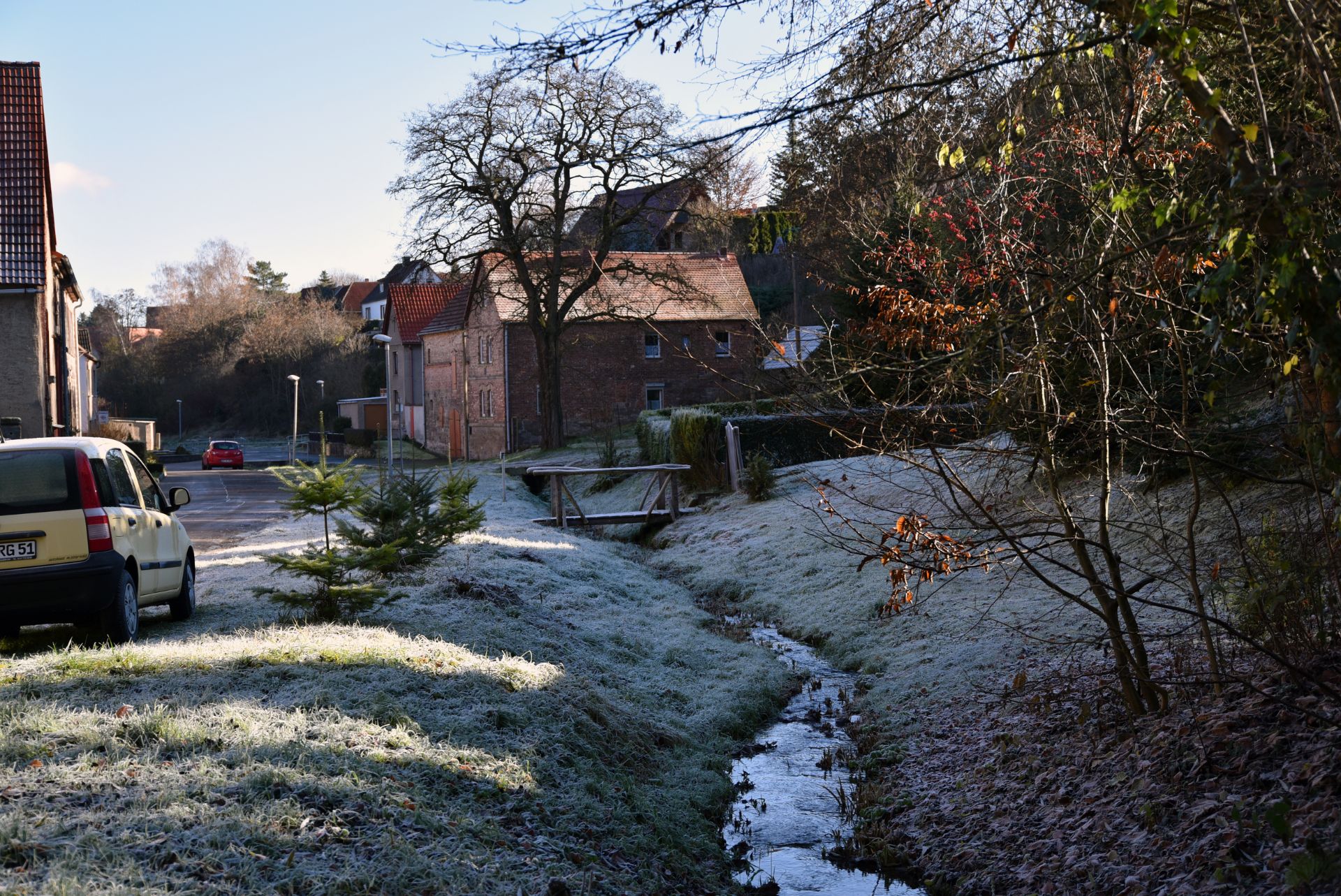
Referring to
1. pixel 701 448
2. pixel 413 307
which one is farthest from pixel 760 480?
pixel 413 307

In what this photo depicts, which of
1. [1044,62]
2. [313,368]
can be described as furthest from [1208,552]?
[313,368]

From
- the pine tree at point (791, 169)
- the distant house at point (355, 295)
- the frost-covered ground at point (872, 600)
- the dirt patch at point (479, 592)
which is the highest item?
the distant house at point (355, 295)

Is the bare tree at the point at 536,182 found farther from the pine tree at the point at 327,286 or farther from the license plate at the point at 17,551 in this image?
the pine tree at the point at 327,286

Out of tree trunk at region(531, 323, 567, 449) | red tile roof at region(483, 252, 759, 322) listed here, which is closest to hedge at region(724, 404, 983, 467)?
red tile roof at region(483, 252, 759, 322)

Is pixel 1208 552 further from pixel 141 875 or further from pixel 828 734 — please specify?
pixel 141 875

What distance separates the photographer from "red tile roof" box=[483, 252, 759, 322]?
4000 centimetres

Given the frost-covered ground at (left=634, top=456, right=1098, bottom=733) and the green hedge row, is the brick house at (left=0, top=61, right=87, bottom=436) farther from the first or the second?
the frost-covered ground at (left=634, top=456, right=1098, bottom=733)

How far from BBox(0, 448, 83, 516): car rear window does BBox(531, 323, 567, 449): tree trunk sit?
33282 mm

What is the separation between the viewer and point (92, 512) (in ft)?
30.6

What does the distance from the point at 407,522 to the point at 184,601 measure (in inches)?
91.4

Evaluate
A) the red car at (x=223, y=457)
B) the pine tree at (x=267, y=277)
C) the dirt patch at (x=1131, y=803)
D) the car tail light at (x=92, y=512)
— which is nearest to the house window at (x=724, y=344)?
the dirt patch at (x=1131, y=803)

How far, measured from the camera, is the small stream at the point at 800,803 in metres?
6.66

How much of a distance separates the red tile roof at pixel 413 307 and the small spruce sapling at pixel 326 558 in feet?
185

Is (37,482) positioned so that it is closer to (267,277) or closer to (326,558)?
(326,558)
